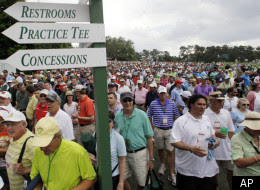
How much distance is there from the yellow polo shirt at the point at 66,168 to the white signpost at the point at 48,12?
1193mm

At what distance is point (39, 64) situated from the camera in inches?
65.1

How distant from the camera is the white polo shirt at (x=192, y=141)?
2.71 m

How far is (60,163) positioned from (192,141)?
1721mm

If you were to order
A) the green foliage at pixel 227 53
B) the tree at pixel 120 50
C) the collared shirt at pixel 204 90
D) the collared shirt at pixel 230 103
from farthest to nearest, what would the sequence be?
the tree at pixel 120 50, the green foliage at pixel 227 53, the collared shirt at pixel 204 90, the collared shirt at pixel 230 103

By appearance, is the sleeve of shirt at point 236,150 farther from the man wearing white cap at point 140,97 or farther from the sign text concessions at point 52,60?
the man wearing white cap at point 140,97

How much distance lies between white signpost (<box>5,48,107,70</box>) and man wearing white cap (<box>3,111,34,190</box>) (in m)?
1.16

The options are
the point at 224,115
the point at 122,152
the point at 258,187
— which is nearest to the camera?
the point at 258,187

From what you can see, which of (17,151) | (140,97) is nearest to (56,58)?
(17,151)

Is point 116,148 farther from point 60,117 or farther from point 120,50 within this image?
point 120,50

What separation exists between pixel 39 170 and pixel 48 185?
184mm

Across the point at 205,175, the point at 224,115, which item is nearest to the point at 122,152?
the point at 205,175

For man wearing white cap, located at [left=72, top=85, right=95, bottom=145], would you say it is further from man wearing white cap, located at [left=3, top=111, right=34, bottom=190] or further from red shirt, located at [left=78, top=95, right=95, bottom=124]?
man wearing white cap, located at [left=3, top=111, right=34, bottom=190]

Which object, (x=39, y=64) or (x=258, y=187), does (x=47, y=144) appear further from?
(x=258, y=187)

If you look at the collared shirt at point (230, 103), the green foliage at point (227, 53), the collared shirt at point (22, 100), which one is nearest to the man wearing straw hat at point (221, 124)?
the collared shirt at point (230, 103)
